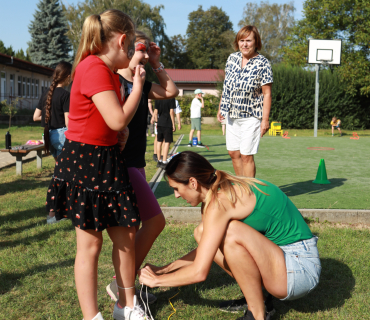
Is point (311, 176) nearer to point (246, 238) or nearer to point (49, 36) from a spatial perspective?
point (246, 238)

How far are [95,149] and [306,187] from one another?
5217mm

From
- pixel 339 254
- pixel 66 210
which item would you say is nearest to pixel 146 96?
pixel 66 210

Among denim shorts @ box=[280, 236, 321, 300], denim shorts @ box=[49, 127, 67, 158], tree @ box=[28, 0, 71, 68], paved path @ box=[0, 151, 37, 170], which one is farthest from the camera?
tree @ box=[28, 0, 71, 68]

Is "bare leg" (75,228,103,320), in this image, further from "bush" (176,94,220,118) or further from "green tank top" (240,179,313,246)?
"bush" (176,94,220,118)

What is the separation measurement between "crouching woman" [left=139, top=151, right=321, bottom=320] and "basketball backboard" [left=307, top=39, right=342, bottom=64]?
872 inches

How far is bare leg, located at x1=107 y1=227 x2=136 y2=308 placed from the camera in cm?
235

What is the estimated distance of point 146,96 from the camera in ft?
9.51

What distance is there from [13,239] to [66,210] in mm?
2290

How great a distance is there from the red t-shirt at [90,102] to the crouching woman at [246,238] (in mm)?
538

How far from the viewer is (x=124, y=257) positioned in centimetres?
240

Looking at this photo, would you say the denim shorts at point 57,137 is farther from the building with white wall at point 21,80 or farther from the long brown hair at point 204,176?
the building with white wall at point 21,80

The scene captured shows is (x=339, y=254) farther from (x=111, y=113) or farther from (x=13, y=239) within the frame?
(x=13, y=239)

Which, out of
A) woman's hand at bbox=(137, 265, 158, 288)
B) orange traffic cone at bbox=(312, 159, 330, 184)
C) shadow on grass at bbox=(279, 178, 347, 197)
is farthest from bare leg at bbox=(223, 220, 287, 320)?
orange traffic cone at bbox=(312, 159, 330, 184)

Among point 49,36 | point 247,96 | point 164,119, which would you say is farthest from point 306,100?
point 49,36
